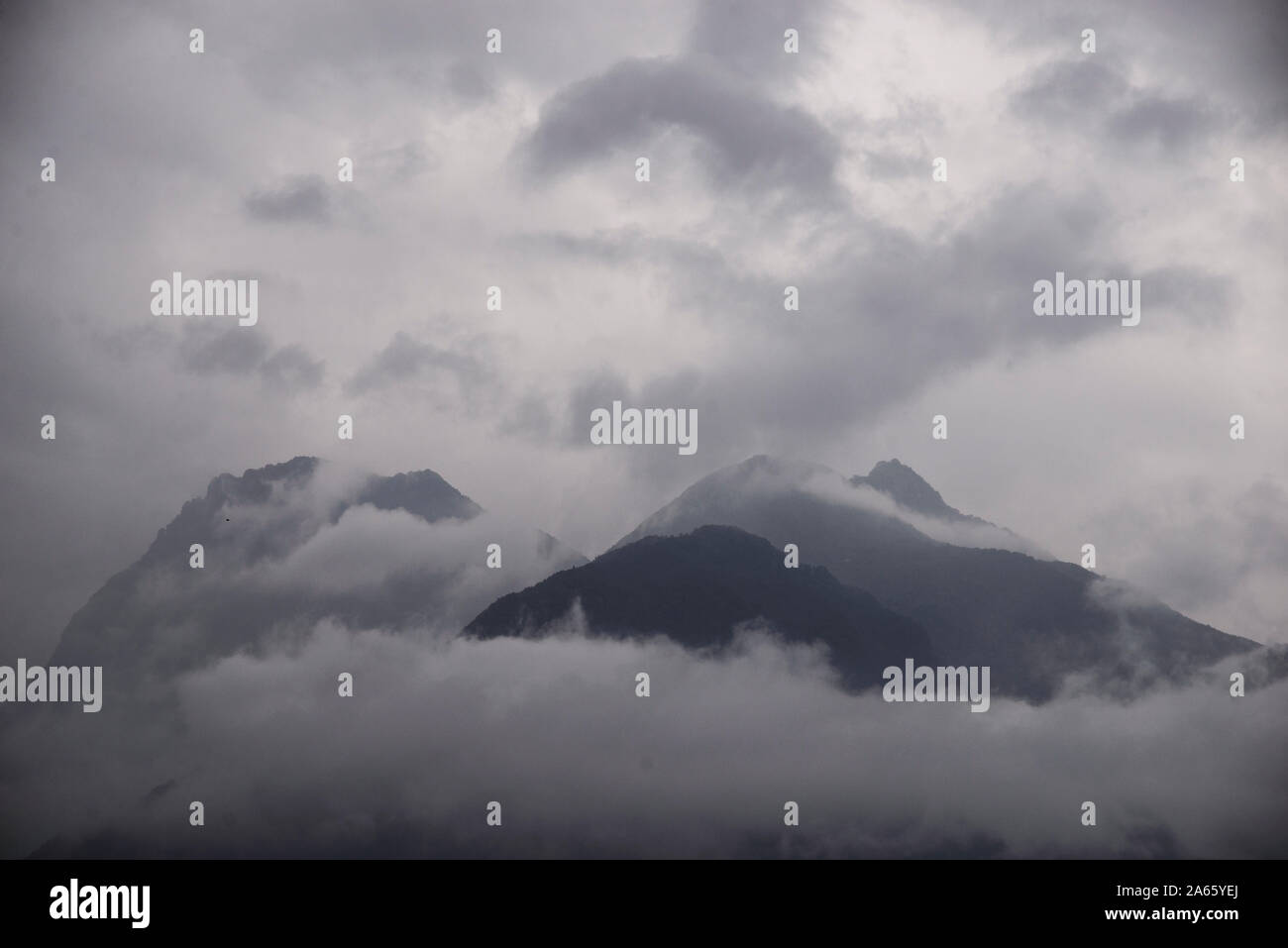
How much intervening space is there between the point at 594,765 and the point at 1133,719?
101 metres

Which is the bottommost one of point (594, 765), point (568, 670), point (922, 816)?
point (922, 816)

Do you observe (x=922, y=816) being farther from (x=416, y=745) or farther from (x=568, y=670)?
(x=416, y=745)

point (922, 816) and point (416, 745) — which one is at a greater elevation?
point (416, 745)
